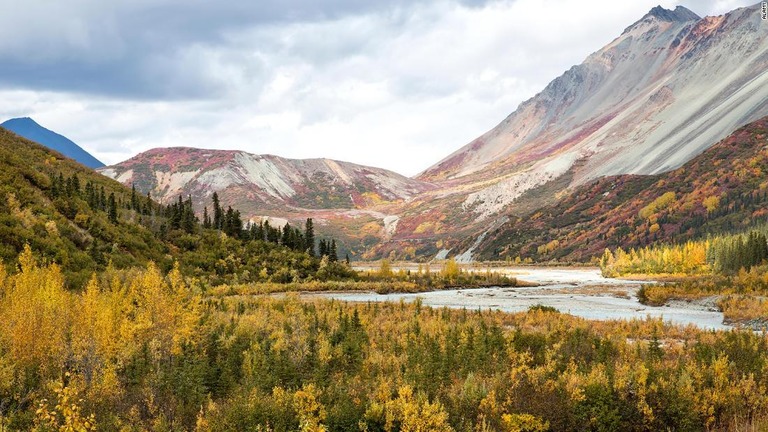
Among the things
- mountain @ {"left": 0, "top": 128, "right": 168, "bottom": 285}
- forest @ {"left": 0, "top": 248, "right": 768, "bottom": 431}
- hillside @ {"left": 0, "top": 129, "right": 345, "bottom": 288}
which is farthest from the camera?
hillside @ {"left": 0, "top": 129, "right": 345, "bottom": 288}

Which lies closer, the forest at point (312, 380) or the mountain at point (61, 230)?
the forest at point (312, 380)

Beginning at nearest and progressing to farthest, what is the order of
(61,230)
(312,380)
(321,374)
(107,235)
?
(321,374) → (312,380) → (61,230) → (107,235)

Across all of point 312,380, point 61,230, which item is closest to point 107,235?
point 61,230

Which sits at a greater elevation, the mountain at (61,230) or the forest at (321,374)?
the mountain at (61,230)

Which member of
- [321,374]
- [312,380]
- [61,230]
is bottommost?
[312,380]

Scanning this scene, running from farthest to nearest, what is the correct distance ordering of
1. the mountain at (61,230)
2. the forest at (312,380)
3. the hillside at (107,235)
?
the hillside at (107,235), the mountain at (61,230), the forest at (312,380)

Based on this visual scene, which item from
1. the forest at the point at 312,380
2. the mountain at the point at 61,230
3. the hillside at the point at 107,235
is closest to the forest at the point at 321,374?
the forest at the point at 312,380

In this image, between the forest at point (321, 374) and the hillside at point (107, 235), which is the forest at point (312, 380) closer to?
the forest at point (321, 374)

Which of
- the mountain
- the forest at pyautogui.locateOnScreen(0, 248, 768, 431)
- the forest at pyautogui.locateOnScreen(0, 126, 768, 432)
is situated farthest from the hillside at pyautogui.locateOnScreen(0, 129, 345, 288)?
the forest at pyautogui.locateOnScreen(0, 248, 768, 431)

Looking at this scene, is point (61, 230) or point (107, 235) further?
Result: point (107, 235)

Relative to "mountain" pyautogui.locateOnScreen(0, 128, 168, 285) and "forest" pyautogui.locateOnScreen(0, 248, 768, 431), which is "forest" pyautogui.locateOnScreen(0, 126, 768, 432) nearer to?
"forest" pyautogui.locateOnScreen(0, 248, 768, 431)

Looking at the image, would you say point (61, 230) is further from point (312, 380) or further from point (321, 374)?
point (321, 374)

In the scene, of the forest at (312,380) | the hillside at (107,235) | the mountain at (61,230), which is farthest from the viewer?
the hillside at (107,235)

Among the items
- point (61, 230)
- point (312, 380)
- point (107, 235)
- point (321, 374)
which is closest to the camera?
point (321, 374)
